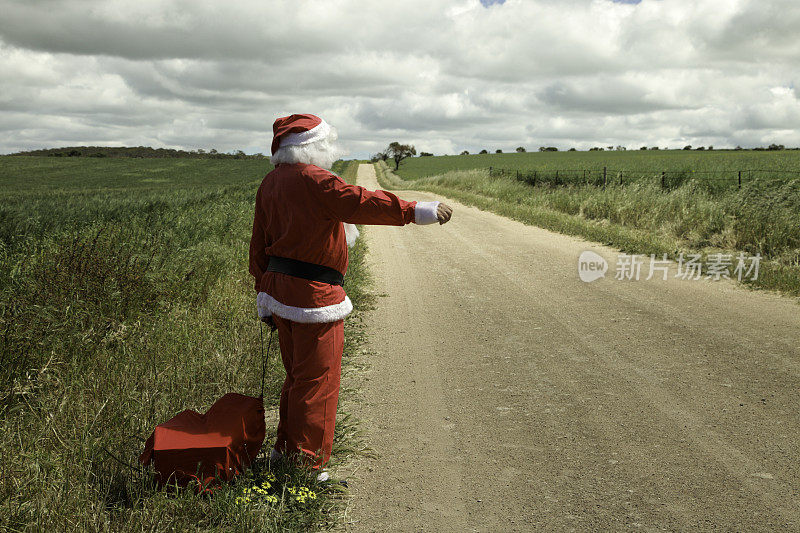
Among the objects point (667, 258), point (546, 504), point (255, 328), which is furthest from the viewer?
point (667, 258)

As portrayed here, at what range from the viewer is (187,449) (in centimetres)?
299

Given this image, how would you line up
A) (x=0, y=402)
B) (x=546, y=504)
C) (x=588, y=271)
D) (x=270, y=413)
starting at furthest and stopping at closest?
(x=588, y=271) < (x=270, y=413) < (x=0, y=402) < (x=546, y=504)

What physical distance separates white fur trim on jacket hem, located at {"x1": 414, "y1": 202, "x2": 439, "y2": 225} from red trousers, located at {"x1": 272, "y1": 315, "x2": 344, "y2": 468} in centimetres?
74

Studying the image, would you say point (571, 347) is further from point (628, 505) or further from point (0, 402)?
point (0, 402)

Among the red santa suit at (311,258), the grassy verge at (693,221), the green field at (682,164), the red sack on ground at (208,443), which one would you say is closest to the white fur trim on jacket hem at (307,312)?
the red santa suit at (311,258)

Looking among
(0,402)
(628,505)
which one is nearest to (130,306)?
(0,402)

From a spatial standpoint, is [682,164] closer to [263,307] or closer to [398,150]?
[263,307]

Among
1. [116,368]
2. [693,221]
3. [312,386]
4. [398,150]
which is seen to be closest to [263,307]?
[312,386]

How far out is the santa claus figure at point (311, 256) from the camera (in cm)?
309

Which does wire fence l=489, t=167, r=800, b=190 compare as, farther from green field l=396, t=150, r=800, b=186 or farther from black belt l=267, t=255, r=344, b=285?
black belt l=267, t=255, r=344, b=285

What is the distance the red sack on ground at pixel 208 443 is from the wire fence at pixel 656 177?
48.3 feet

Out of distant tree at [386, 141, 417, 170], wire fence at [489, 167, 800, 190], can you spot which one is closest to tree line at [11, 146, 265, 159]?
distant tree at [386, 141, 417, 170]

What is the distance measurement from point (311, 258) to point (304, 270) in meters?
0.08

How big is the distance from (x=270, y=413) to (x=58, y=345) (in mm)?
1900
